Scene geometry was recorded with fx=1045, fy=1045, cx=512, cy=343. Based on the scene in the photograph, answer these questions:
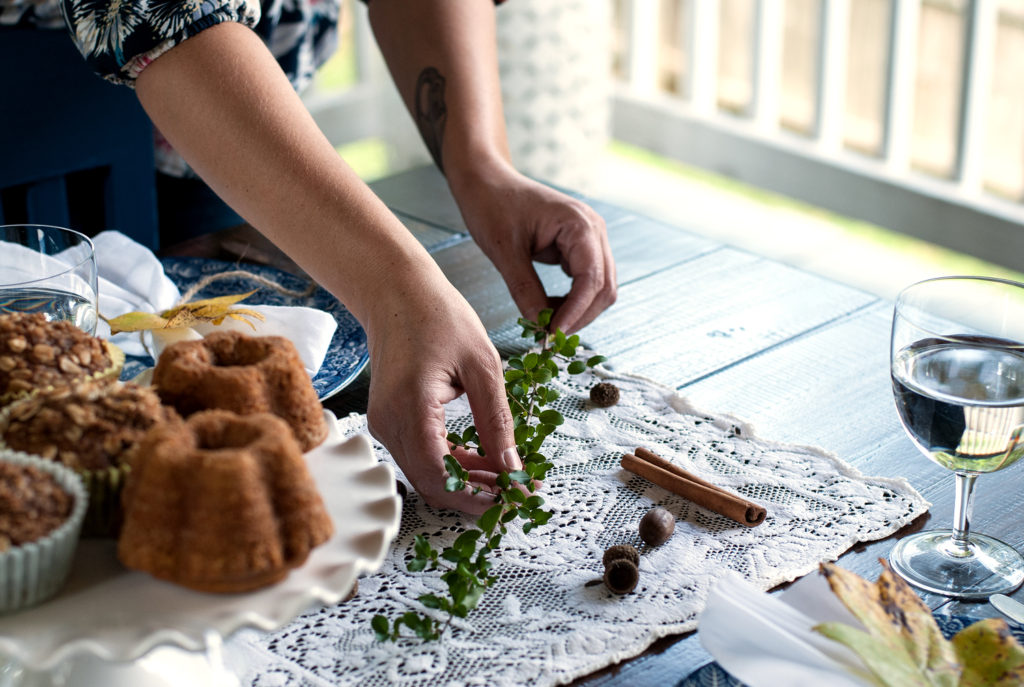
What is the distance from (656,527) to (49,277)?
0.54 meters

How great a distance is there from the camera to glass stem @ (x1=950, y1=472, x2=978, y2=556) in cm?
80

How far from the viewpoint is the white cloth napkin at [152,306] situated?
103 cm

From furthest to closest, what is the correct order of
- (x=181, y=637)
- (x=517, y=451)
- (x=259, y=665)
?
1. (x=517, y=451)
2. (x=259, y=665)
3. (x=181, y=637)

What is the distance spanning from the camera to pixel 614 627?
0.75m

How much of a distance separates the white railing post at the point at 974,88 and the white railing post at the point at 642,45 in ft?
4.37

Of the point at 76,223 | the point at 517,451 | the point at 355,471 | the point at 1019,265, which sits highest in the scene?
the point at 355,471

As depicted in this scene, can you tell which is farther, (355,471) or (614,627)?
(614,627)

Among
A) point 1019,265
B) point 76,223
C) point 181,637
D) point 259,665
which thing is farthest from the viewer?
point 1019,265

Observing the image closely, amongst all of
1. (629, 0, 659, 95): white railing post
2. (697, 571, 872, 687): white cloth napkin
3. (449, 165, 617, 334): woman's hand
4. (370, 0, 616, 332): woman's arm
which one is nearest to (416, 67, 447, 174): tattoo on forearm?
(370, 0, 616, 332): woman's arm

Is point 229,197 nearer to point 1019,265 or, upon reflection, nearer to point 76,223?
point 76,223

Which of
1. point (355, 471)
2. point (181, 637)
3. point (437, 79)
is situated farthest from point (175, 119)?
point (181, 637)

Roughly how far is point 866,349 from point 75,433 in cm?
89

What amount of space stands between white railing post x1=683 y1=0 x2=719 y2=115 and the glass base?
133 inches

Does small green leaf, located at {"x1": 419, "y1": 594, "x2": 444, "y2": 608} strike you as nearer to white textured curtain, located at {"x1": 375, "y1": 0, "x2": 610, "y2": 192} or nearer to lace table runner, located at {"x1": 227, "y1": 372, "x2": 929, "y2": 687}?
lace table runner, located at {"x1": 227, "y1": 372, "x2": 929, "y2": 687}
